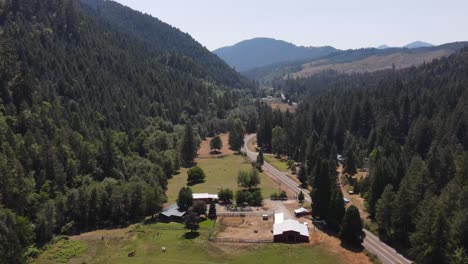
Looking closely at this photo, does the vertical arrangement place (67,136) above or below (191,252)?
above

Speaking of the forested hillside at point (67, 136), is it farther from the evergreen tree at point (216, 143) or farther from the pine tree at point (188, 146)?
the evergreen tree at point (216, 143)

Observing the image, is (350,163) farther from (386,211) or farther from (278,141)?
(386,211)

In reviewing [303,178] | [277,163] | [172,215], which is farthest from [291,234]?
[277,163]

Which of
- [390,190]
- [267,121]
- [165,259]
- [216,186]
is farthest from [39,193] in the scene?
[267,121]

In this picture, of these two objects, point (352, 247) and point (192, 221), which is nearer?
point (352, 247)

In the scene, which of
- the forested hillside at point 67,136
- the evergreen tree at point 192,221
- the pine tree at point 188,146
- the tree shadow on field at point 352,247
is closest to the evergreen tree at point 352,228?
the tree shadow on field at point 352,247

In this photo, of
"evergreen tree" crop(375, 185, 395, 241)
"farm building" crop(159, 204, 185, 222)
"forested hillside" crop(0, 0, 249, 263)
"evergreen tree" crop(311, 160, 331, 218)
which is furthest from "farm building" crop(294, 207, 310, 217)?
"forested hillside" crop(0, 0, 249, 263)
